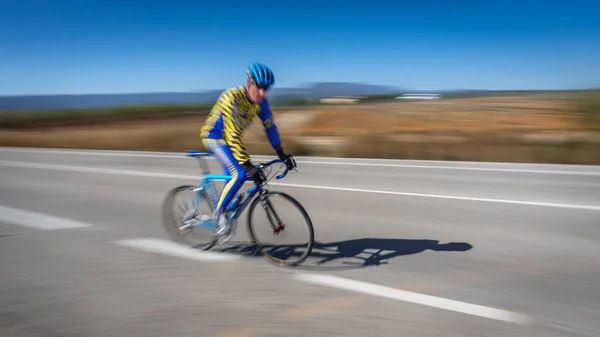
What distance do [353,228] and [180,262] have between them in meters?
2.48

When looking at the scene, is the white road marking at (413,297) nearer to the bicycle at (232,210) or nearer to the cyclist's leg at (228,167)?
the bicycle at (232,210)

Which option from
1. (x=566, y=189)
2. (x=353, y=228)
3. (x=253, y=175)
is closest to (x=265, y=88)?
(x=253, y=175)

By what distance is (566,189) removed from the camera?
10.8 metres

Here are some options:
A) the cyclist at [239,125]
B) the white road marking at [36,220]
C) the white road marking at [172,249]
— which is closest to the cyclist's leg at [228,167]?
the cyclist at [239,125]

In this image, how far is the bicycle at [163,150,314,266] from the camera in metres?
5.68

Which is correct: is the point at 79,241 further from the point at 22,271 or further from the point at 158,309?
the point at 158,309

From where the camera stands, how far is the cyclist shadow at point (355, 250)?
19.0 ft

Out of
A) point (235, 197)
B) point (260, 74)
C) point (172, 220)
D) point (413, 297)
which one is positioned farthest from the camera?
point (172, 220)

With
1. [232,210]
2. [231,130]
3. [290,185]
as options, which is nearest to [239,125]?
[231,130]

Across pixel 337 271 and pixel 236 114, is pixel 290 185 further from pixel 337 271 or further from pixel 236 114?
pixel 337 271

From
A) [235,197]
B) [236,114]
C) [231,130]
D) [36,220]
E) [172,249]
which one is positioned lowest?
[36,220]

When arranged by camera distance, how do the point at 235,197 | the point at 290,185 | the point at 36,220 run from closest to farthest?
the point at 235,197 → the point at 36,220 → the point at 290,185

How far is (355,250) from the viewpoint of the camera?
20.8ft

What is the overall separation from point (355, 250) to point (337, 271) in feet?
2.85
